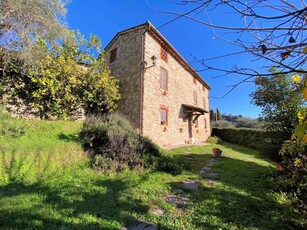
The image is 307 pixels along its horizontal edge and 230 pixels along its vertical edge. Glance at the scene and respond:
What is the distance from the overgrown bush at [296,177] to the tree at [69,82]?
8.65 meters

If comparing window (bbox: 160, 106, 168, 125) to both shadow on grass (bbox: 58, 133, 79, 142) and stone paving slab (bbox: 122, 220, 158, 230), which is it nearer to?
shadow on grass (bbox: 58, 133, 79, 142)

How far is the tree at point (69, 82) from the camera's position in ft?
29.8

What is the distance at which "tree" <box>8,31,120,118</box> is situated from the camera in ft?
29.8

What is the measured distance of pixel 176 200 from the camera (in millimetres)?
4320

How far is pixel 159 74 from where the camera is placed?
40.4 ft

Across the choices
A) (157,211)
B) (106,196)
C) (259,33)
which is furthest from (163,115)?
(259,33)

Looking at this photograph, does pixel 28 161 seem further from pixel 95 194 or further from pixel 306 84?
pixel 306 84

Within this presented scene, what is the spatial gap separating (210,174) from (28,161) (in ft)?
18.1

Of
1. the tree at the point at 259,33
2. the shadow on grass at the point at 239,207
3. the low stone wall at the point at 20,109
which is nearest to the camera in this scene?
the tree at the point at 259,33

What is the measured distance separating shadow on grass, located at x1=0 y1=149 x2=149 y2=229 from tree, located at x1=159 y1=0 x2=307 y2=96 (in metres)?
3.06

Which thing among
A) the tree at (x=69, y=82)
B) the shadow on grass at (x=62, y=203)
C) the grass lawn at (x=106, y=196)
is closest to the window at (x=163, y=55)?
the tree at (x=69, y=82)

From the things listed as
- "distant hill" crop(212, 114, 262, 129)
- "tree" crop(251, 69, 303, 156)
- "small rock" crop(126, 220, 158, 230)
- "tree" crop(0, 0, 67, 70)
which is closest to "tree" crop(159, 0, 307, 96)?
"small rock" crop(126, 220, 158, 230)

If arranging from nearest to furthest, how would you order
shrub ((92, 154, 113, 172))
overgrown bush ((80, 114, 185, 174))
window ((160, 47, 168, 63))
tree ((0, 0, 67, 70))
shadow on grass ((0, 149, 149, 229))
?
shadow on grass ((0, 149, 149, 229)) < shrub ((92, 154, 113, 172)) < overgrown bush ((80, 114, 185, 174)) < tree ((0, 0, 67, 70)) < window ((160, 47, 168, 63))

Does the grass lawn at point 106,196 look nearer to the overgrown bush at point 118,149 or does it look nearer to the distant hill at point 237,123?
the overgrown bush at point 118,149
